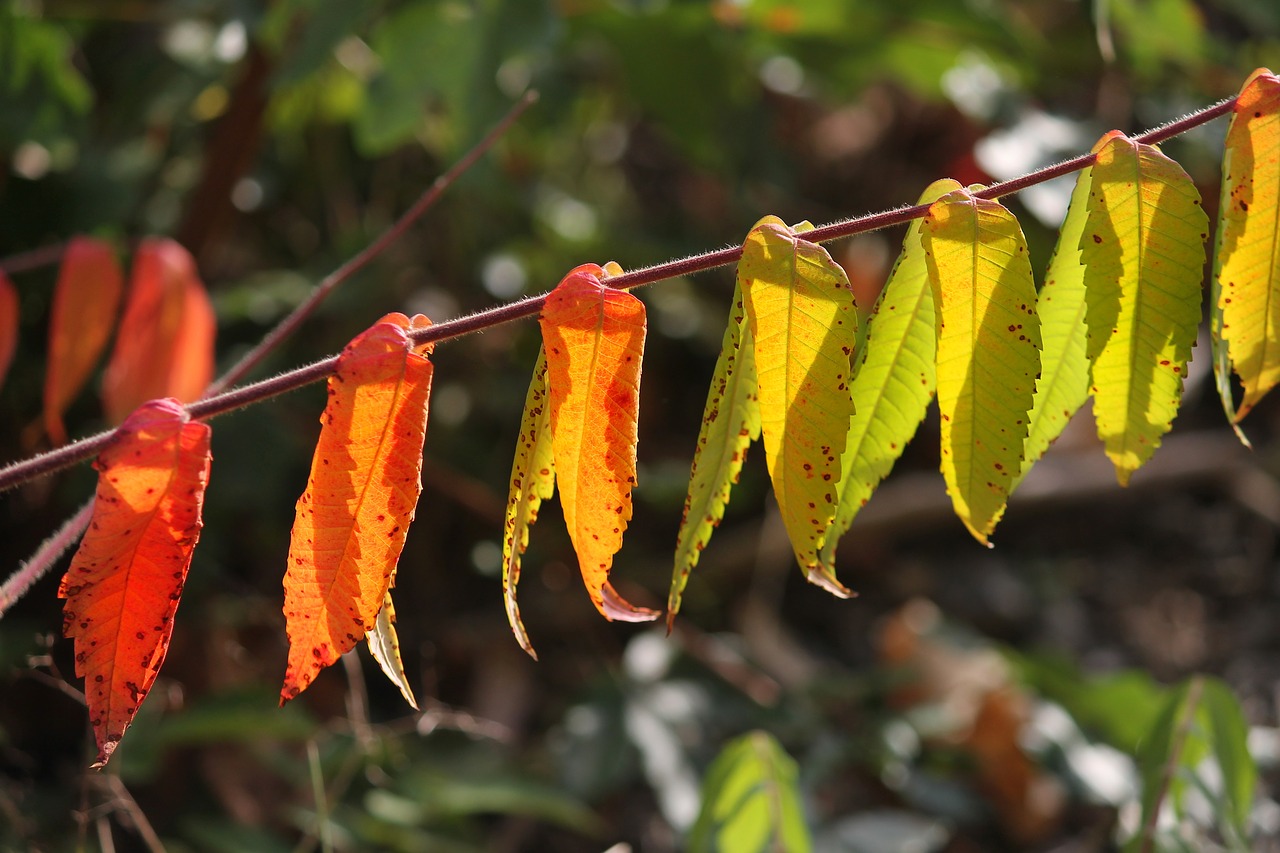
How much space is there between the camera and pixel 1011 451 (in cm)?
67

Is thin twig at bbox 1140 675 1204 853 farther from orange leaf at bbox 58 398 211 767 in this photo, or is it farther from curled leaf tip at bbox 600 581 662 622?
orange leaf at bbox 58 398 211 767

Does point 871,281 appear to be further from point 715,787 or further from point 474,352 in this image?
point 715,787

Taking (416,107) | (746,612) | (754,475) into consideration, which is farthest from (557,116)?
(746,612)

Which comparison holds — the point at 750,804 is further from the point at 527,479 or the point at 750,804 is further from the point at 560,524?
the point at 560,524

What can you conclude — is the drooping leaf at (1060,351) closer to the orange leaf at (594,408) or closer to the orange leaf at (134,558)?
the orange leaf at (594,408)

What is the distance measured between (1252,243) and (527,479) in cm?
44

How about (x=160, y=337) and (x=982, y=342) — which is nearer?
(x=982, y=342)

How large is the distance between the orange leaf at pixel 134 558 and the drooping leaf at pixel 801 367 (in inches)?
12.5

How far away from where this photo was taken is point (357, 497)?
0.67 metres

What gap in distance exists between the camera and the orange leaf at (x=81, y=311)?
49.3 inches

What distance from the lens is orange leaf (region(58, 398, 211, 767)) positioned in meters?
0.65

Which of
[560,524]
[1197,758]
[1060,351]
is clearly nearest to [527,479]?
[1060,351]

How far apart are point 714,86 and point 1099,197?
4.16ft

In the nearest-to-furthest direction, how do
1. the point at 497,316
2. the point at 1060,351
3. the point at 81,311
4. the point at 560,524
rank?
1. the point at 497,316
2. the point at 1060,351
3. the point at 81,311
4. the point at 560,524
